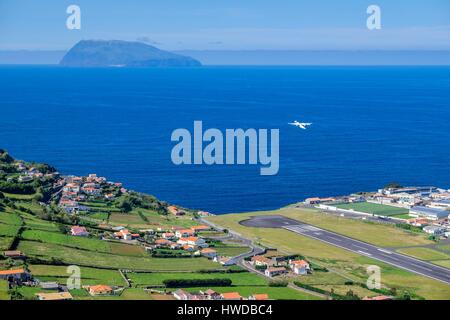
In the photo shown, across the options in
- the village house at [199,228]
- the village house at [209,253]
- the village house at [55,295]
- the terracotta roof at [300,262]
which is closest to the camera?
the village house at [55,295]

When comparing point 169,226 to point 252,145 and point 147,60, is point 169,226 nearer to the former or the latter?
point 252,145

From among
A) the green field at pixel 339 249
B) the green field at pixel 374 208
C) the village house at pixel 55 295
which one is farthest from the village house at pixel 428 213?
the village house at pixel 55 295

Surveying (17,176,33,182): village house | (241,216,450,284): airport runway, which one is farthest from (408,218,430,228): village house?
(17,176,33,182): village house

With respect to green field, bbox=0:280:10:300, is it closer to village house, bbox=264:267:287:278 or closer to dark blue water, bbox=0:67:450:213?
village house, bbox=264:267:287:278

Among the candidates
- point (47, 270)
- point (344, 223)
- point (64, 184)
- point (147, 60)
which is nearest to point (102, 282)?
point (47, 270)

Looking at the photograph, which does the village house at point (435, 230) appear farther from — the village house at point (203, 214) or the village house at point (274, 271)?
the village house at point (203, 214)

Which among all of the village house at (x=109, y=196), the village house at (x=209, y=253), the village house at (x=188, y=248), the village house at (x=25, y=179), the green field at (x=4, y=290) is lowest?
the village house at (x=209, y=253)

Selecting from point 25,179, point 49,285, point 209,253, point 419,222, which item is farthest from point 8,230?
point 419,222
